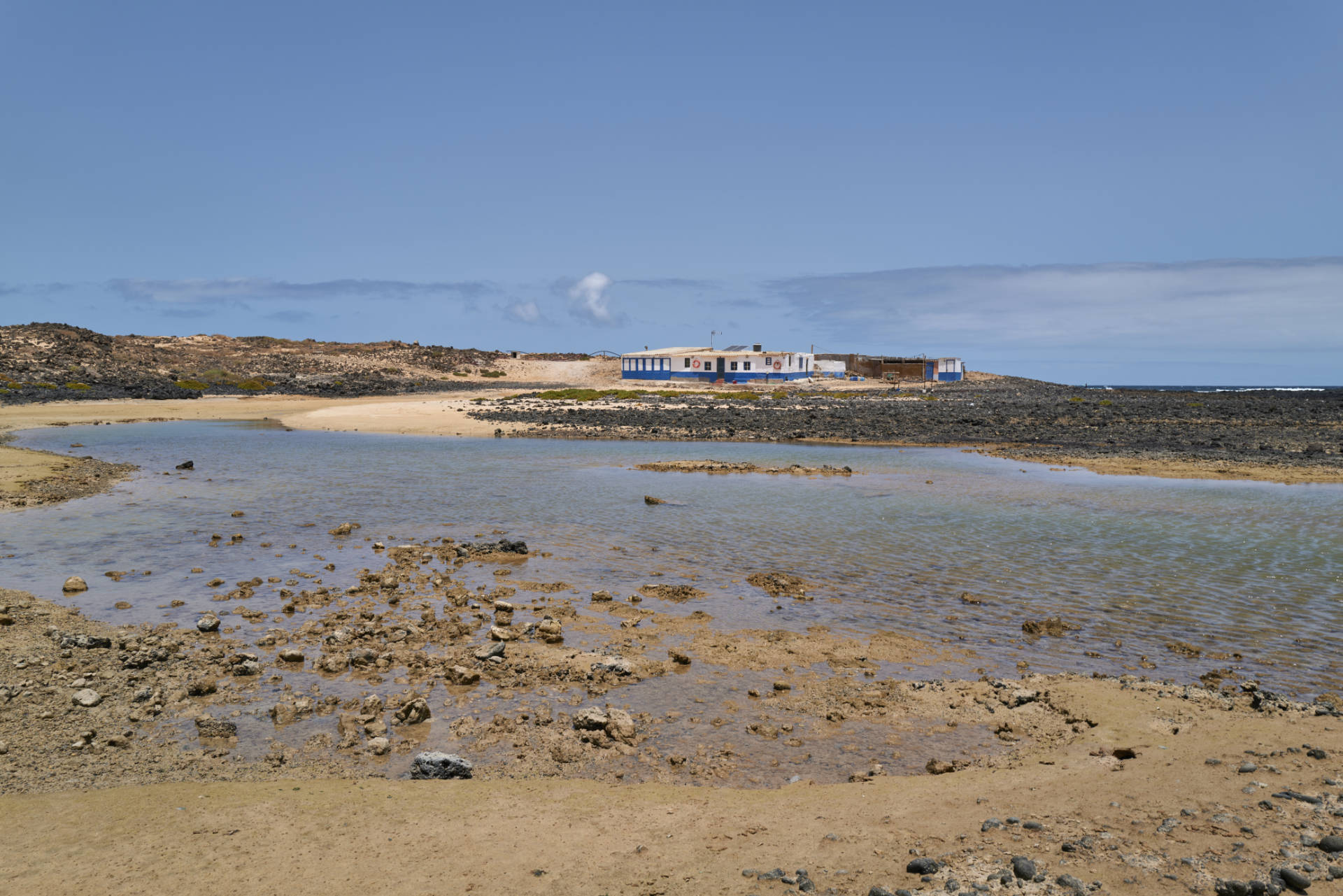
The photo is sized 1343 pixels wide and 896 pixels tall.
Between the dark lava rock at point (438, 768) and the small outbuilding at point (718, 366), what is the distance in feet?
313

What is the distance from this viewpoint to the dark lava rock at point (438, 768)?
6.63 m

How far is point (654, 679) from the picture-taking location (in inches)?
356

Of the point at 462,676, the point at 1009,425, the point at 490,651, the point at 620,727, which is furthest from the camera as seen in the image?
the point at 1009,425

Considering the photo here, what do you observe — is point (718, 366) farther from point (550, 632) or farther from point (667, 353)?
point (550, 632)

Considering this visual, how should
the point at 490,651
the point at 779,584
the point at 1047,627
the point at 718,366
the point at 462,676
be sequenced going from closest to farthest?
the point at 462,676
the point at 490,651
the point at 1047,627
the point at 779,584
the point at 718,366

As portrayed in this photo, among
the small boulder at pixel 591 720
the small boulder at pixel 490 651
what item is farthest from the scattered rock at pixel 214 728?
the small boulder at pixel 591 720

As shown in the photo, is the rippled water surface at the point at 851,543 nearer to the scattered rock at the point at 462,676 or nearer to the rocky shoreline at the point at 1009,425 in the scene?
the scattered rock at the point at 462,676

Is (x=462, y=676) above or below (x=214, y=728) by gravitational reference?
above

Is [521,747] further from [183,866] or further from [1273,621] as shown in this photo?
[1273,621]

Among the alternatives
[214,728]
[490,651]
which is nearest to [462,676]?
[490,651]

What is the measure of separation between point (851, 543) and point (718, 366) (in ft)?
286

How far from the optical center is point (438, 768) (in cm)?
663

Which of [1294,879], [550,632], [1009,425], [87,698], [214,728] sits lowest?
[214,728]

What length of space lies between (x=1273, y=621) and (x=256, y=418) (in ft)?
185
